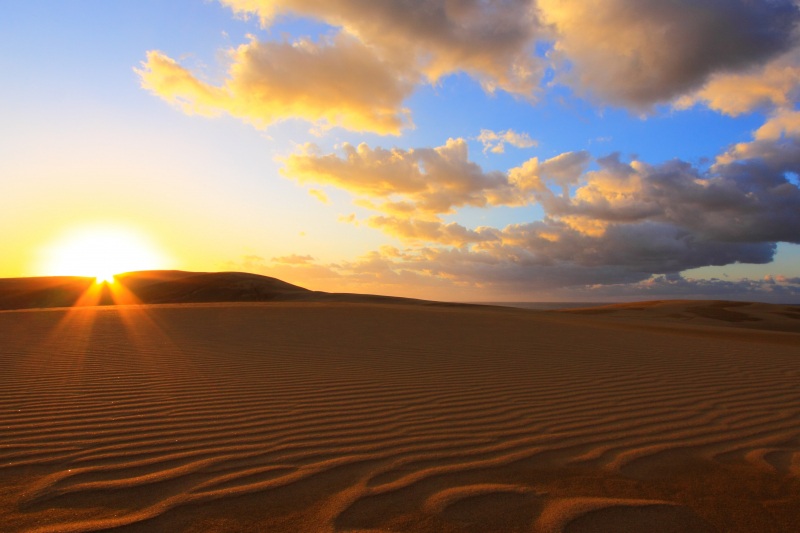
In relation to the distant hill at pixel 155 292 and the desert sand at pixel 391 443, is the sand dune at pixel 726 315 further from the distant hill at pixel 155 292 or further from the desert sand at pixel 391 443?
the desert sand at pixel 391 443

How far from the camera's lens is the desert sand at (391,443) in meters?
2.71

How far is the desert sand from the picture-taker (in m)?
2.71

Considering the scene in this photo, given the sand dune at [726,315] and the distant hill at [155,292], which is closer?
the sand dune at [726,315]

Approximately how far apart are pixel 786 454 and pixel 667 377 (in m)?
3.26

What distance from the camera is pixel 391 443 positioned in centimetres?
383

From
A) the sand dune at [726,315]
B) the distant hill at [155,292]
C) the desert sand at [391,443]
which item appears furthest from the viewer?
the distant hill at [155,292]

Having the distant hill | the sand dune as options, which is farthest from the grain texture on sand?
the distant hill

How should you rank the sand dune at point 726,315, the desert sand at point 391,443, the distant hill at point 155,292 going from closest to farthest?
the desert sand at point 391,443, the sand dune at point 726,315, the distant hill at point 155,292

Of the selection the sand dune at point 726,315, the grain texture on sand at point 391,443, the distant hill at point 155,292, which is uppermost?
the distant hill at point 155,292

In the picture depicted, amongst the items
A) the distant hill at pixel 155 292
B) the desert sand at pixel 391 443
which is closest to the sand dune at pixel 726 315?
the distant hill at pixel 155 292

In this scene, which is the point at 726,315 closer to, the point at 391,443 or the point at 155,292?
the point at 391,443

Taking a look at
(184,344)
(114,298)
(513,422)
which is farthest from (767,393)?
(114,298)

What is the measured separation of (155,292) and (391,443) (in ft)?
140

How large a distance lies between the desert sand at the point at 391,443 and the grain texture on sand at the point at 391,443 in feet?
0.05
